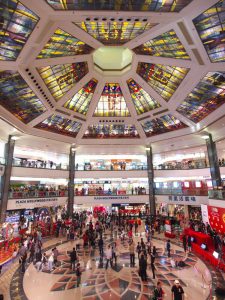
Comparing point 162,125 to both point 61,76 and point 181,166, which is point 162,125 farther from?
point 61,76

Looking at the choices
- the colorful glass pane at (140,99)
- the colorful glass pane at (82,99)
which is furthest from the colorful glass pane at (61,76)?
the colorful glass pane at (140,99)

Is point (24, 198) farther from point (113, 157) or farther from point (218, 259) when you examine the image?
point (218, 259)

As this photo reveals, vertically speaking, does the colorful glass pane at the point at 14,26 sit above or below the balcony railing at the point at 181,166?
above

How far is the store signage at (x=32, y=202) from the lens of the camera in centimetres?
1883

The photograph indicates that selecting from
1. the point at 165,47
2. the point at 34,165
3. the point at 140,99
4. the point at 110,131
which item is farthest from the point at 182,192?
the point at 34,165

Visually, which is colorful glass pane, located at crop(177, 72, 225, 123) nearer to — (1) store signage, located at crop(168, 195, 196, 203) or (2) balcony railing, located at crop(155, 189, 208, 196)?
(2) balcony railing, located at crop(155, 189, 208, 196)

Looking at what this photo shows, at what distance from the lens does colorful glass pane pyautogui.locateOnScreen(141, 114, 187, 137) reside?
2283 cm

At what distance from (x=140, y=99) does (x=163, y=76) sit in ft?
15.2

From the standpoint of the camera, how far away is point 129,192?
25562mm

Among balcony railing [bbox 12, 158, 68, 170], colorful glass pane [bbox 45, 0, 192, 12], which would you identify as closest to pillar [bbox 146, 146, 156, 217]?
balcony railing [bbox 12, 158, 68, 170]

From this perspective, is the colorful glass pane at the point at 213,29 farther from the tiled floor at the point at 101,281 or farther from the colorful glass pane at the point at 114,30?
the tiled floor at the point at 101,281

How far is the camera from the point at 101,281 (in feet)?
32.8

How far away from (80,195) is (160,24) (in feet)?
66.4

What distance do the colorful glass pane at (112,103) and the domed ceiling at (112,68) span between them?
115mm
